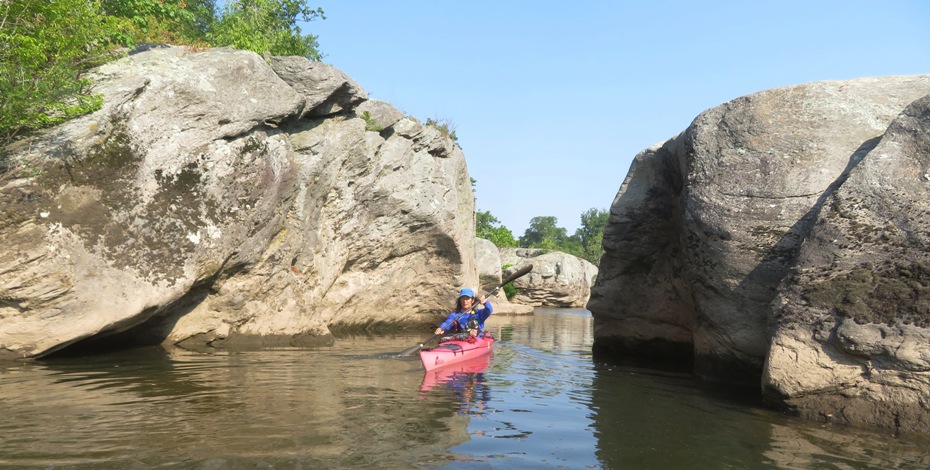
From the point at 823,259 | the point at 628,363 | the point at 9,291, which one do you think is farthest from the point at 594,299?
the point at 9,291

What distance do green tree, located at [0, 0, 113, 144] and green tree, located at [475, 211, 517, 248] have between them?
41.6 meters

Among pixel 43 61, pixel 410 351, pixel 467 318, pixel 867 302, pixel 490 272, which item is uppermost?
pixel 43 61

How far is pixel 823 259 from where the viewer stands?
8.27 m

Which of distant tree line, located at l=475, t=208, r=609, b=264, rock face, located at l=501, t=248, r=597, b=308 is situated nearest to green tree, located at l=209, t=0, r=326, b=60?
rock face, located at l=501, t=248, r=597, b=308

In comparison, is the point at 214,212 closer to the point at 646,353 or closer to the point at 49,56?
the point at 49,56

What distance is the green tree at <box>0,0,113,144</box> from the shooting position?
10.2 meters

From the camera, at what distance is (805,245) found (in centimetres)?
855

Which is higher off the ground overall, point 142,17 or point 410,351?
→ point 142,17

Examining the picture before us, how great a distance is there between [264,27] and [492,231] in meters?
30.8

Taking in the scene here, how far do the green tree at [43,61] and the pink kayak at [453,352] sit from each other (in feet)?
22.7

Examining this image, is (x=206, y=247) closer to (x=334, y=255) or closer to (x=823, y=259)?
(x=334, y=255)

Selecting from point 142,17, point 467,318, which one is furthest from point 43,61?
point 467,318

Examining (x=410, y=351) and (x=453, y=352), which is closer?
(x=453, y=352)

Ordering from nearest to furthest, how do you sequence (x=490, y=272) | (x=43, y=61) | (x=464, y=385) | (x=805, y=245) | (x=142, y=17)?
(x=805, y=245) < (x=464, y=385) < (x=43, y=61) < (x=142, y=17) < (x=490, y=272)
